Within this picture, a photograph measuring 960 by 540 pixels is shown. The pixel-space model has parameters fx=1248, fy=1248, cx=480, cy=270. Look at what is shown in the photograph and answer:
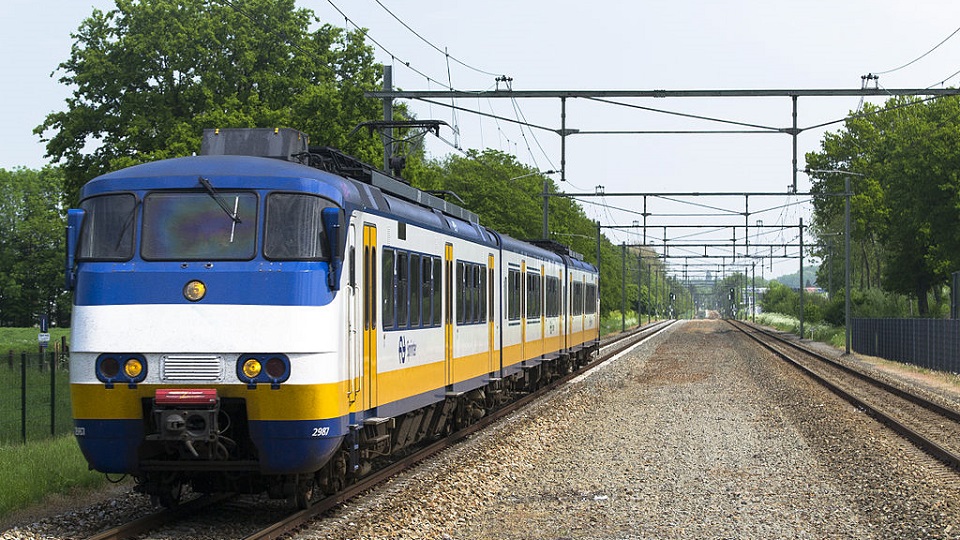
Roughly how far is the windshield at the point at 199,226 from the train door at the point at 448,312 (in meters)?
5.09

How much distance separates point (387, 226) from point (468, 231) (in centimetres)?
505

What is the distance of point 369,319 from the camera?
11.5m

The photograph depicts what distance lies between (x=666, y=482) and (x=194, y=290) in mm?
5969

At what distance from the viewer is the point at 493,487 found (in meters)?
13.1

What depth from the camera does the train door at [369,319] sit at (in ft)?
37.2

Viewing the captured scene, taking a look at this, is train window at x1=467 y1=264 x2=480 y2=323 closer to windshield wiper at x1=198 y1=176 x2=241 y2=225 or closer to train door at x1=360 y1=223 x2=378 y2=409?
train door at x1=360 y1=223 x2=378 y2=409

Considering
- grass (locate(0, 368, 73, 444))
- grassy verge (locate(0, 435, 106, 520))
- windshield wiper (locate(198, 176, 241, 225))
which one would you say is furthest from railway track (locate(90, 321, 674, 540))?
grass (locate(0, 368, 73, 444))

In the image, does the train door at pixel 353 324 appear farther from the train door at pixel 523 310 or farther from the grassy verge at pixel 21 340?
the grassy verge at pixel 21 340

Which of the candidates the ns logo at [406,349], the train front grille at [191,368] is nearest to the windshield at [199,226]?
the train front grille at [191,368]

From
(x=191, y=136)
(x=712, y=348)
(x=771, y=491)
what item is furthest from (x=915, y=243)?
(x=771, y=491)

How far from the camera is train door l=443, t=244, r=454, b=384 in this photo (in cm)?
1525

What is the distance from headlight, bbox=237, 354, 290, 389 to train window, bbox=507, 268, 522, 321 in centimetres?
1129

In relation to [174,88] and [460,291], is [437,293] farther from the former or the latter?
[174,88]

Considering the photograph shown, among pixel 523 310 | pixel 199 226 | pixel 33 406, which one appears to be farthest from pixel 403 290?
pixel 33 406
